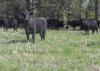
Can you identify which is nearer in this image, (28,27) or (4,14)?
(28,27)

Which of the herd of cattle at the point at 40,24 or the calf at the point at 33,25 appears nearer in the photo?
the calf at the point at 33,25

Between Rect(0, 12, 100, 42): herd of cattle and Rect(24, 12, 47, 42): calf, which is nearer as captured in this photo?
Rect(24, 12, 47, 42): calf

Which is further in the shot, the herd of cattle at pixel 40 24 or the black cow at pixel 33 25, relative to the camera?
the herd of cattle at pixel 40 24

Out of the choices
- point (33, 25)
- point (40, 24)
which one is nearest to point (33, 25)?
point (33, 25)

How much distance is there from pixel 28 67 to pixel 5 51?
4.32m

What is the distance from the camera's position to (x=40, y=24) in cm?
1902

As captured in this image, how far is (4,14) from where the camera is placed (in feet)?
164

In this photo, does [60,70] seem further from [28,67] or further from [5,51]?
[5,51]

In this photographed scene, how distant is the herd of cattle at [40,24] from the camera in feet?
58.4

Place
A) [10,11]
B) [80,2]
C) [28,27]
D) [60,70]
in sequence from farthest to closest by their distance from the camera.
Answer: [10,11] < [80,2] < [28,27] < [60,70]

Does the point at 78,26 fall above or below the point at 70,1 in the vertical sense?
below

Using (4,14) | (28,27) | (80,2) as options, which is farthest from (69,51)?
(4,14)

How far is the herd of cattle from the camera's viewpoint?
58.4 feet

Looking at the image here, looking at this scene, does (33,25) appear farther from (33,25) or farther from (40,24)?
(40,24)
